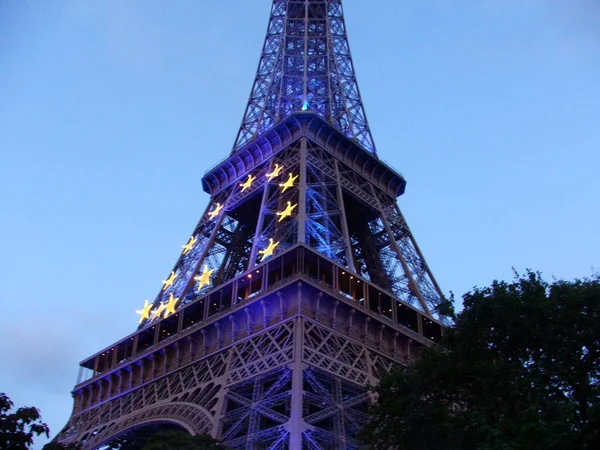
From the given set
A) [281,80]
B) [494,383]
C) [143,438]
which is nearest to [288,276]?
[143,438]

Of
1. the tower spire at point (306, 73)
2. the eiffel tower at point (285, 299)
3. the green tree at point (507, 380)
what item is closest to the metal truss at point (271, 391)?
the eiffel tower at point (285, 299)

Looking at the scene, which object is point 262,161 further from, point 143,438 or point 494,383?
point 494,383

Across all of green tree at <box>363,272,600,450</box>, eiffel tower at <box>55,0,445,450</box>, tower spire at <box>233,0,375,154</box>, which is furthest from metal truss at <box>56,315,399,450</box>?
tower spire at <box>233,0,375,154</box>

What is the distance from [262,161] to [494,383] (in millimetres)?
33272

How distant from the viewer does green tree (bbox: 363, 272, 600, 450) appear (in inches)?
719

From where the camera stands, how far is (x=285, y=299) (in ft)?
114

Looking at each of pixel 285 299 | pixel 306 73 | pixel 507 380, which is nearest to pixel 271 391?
pixel 285 299

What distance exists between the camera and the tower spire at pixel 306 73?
182ft

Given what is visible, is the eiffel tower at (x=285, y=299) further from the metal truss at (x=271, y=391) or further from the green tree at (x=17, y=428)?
the green tree at (x=17, y=428)

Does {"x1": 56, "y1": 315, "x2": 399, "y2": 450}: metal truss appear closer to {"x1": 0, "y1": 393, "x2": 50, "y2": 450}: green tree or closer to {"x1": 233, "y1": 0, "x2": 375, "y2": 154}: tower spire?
{"x1": 0, "y1": 393, "x2": 50, "y2": 450}: green tree

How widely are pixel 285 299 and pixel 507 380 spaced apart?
16203 millimetres

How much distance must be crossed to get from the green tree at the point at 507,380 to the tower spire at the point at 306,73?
31922mm

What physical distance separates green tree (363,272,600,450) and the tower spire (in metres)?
31.9

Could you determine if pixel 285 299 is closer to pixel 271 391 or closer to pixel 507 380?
pixel 271 391
